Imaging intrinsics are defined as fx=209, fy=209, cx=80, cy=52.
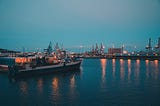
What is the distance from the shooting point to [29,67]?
42219mm

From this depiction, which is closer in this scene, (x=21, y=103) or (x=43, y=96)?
(x=21, y=103)

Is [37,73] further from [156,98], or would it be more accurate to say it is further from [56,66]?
[156,98]

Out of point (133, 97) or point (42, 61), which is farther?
point (42, 61)

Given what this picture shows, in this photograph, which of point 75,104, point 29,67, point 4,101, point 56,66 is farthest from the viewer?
point 56,66

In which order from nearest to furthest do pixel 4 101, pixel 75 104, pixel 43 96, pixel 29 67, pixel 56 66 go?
1. pixel 75 104
2. pixel 4 101
3. pixel 43 96
4. pixel 29 67
5. pixel 56 66

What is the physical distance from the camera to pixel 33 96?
23.1m

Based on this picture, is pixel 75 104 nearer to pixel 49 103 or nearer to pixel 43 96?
pixel 49 103

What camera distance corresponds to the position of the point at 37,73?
1692 inches

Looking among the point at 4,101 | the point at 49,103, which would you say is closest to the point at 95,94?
the point at 49,103

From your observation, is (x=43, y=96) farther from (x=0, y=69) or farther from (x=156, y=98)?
(x=0, y=69)

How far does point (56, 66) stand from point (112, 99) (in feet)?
89.0

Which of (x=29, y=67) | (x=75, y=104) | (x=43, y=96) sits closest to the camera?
(x=75, y=104)

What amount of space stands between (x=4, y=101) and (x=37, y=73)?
71.3ft

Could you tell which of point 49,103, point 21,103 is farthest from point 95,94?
point 21,103
